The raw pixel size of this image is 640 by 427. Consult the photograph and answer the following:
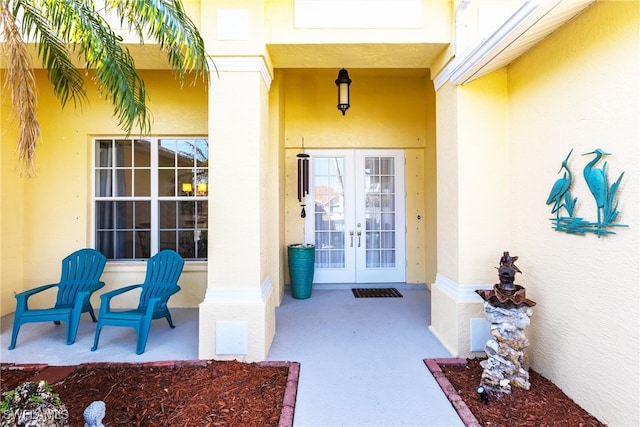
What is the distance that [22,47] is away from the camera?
200cm

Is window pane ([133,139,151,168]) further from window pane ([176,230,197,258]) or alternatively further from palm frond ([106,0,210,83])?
palm frond ([106,0,210,83])

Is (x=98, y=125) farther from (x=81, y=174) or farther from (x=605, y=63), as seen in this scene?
(x=605, y=63)

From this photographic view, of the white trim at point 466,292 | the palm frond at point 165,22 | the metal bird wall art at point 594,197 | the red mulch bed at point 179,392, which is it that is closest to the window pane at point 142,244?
the red mulch bed at point 179,392

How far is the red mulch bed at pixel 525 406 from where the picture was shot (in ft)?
6.99

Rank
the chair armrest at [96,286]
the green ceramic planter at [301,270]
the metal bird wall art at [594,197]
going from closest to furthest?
the metal bird wall art at [594,197], the chair armrest at [96,286], the green ceramic planter at [301,270]

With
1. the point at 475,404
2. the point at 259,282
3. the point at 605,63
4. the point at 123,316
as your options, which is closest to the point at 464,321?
the point at 475,404

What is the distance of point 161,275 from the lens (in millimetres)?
3742

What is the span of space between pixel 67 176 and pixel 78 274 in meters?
1.57

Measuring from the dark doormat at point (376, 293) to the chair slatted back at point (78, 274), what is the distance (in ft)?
12.2

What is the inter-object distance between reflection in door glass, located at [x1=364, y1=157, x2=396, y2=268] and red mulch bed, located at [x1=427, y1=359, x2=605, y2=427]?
9.89 feet

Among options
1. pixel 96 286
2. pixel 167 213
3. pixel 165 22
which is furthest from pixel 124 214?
pixel 165 22

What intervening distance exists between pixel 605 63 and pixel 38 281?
22.4 ft

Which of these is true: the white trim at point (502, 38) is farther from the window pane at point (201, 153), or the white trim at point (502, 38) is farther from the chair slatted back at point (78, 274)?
the chair slatted back at point (78, 274)

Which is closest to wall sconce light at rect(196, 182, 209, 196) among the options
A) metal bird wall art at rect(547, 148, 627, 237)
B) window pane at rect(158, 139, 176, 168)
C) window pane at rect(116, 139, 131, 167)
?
window pane at rect(158, 139, 176, 168)
